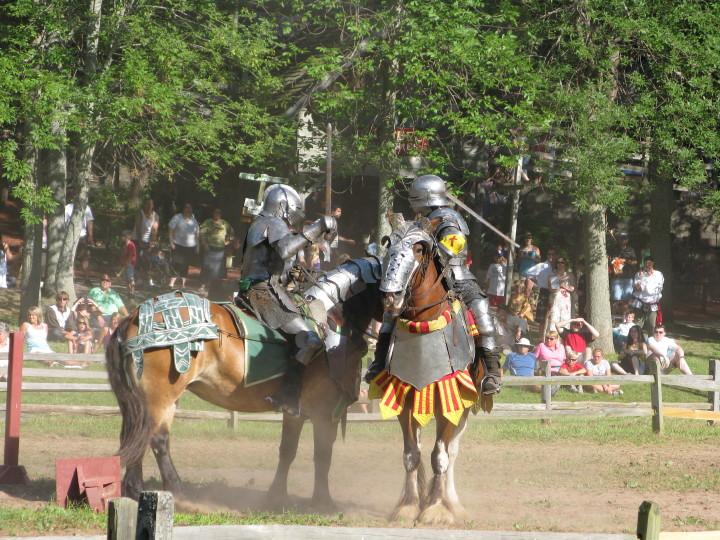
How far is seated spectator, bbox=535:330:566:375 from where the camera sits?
1491 cm

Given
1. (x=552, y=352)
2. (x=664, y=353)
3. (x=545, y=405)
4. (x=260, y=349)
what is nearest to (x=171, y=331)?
(x=260, y=349)

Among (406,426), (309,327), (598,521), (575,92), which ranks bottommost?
(598,521)

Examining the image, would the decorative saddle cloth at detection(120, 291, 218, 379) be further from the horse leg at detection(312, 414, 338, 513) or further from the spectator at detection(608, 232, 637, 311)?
the spectator at detection(608, 232, 637, 311)

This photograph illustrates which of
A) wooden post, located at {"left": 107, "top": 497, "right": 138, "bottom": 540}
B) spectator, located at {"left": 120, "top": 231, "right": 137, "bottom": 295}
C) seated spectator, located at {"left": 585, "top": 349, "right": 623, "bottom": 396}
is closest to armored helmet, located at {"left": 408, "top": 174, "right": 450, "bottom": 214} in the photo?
wooden post, located at {"left": 107, "top": 497, "right": 138, "bottom": 540}

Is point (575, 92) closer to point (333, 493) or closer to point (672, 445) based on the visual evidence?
point (672, 445)

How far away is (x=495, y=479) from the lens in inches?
394

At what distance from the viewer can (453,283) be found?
26.4 feet

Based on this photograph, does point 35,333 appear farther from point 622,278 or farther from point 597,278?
point 622,278

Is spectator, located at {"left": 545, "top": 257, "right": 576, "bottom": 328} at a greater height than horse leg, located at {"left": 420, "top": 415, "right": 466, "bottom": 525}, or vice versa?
spectator, located at {"left": 545, "top": 257, "right": 576, "bottom": 328}

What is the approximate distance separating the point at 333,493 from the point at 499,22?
37.7 feet

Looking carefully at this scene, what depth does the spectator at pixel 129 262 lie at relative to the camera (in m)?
19.0

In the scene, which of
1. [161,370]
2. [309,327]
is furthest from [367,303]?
[161,370]

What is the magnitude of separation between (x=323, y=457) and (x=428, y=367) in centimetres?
158

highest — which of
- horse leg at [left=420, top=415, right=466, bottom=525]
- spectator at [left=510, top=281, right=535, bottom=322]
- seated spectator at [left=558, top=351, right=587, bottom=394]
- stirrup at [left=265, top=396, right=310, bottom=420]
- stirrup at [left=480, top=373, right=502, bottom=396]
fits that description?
spectator at [left=510, top=281, right=535, bottom=322]
